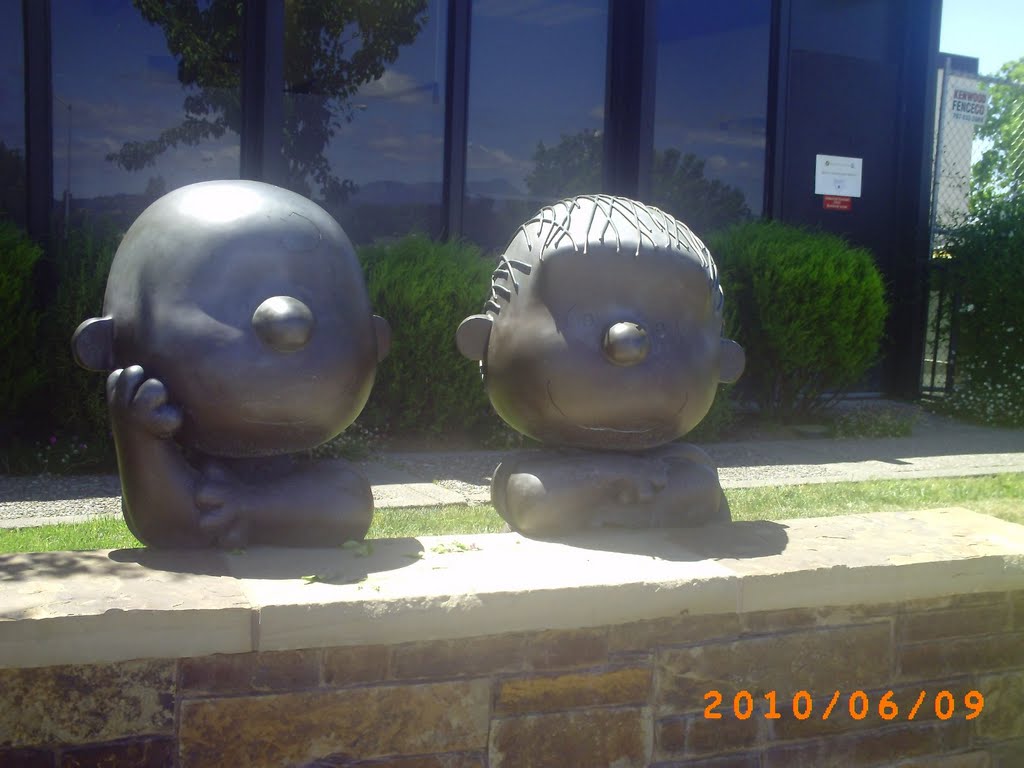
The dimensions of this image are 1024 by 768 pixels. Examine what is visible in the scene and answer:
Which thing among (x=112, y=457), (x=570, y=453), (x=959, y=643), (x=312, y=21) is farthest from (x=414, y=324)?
(x=959, y=643)

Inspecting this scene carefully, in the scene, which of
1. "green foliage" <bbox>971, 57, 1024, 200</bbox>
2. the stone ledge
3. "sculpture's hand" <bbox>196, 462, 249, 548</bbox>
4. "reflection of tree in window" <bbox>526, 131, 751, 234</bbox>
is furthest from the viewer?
"green foliage" <bbox>971, 57, 1024, 200</bbox>

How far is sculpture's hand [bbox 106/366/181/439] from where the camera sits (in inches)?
110

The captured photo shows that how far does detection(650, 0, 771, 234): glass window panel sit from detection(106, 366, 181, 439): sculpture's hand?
A: 813cm

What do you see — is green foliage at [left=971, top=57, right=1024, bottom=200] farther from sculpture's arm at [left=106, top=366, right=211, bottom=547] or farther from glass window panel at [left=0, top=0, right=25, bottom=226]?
sculpture's arm at [left=106, top=366, right=211, bottom=547]

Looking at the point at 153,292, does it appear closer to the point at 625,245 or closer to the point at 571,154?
the point at 625,245

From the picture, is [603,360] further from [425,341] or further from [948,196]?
[948,196]

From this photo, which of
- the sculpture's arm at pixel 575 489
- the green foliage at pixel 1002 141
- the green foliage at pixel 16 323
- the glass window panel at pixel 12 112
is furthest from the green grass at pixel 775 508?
the green foliage at pixel 1002 141

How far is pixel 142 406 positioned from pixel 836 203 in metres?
9.69

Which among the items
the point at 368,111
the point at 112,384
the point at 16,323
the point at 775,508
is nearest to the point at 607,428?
the point at 112,384

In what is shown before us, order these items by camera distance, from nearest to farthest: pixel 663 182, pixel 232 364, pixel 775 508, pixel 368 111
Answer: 1. pixel 232 364
2. pixel 775 508
3. pixel 368 111
4. pixel 663 182

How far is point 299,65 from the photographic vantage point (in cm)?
899

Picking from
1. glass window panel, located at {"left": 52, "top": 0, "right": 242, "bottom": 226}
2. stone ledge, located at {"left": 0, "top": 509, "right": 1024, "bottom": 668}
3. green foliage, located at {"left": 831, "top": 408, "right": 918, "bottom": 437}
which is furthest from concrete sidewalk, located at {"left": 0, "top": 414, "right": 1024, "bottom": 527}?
glass window panel, located at {"left": 52, "top": 0, "right": 242, "bottom": 226}

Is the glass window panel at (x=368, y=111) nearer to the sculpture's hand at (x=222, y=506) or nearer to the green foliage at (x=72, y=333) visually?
the green foliage at (x=72, y=333)

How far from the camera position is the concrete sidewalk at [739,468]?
578cm
